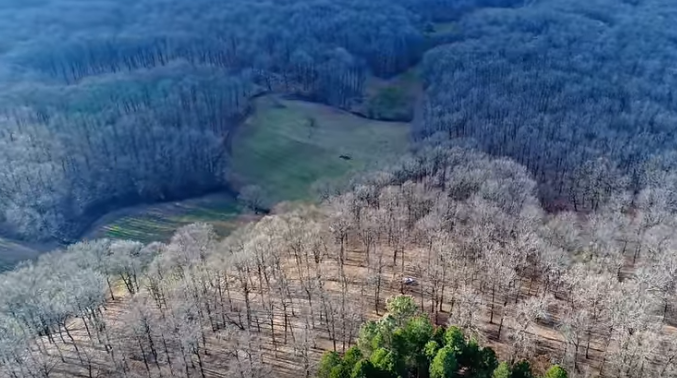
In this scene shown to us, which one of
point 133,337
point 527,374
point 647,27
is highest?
point 647,27

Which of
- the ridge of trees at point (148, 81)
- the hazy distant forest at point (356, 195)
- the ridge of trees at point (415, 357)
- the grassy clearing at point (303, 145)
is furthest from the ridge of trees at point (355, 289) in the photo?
the grassy clearing at point (303, 145)

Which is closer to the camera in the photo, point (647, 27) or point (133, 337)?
point (133, 337)

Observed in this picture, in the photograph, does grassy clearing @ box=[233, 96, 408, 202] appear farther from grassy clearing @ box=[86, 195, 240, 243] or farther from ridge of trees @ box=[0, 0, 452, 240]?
grassy clearing @ box=[86, 195, 240, 243]

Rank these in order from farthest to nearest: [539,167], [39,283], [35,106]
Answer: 1. [35,106]
2. [539,167]
3. [39,283]

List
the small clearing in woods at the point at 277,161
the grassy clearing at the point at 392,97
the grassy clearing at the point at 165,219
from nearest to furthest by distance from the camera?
1. the grassy clearing at the point at 165,219
2. the small clearing in woods at the point at 277,161
3. the grassy clearing at the point at 392,97

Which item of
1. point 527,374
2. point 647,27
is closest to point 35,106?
point 527,374

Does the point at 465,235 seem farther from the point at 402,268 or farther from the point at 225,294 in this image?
the point at 225,294

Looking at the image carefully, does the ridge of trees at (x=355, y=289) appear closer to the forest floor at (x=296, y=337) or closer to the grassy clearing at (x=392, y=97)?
the forest floor at (x=296, y=337)
